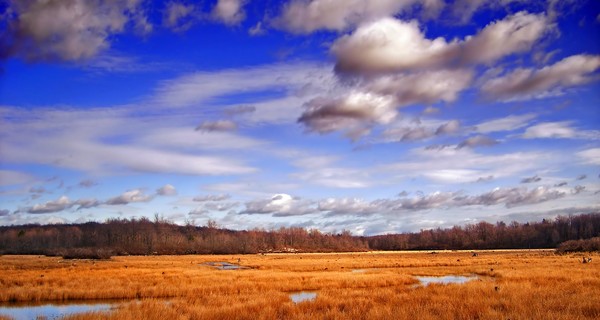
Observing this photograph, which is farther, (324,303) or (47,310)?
(47,310)

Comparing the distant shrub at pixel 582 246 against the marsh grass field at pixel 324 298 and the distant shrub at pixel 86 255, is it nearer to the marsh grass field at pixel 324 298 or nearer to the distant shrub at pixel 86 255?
the marsh grass field at pixel 324 298

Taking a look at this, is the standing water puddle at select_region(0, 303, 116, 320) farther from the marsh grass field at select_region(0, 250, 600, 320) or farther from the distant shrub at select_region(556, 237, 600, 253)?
the distant shrub at select_region(556, 237, 600, 253)

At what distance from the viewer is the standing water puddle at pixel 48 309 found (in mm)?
23461

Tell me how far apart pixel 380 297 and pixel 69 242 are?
16889 centimetres

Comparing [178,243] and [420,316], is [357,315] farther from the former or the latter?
[178,243]

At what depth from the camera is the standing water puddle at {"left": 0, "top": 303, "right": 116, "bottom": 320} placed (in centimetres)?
2346

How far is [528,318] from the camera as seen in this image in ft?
55.0

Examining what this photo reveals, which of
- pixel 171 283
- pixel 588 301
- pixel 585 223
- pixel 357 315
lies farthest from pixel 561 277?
pixel 585 223

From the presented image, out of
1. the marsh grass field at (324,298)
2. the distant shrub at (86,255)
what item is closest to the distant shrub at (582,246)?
the marsh grass field at (324,298)

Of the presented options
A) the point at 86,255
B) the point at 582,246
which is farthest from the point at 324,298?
the point at 86,255

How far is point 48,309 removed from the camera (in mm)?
25891

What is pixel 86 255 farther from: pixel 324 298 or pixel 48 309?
pixel 324 298

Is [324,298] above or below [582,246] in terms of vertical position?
above

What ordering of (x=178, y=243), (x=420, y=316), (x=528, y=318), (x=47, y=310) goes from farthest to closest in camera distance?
(x=178, y=243), (x=47, y=310), (x=420, y=316), (x=528, y=318)
